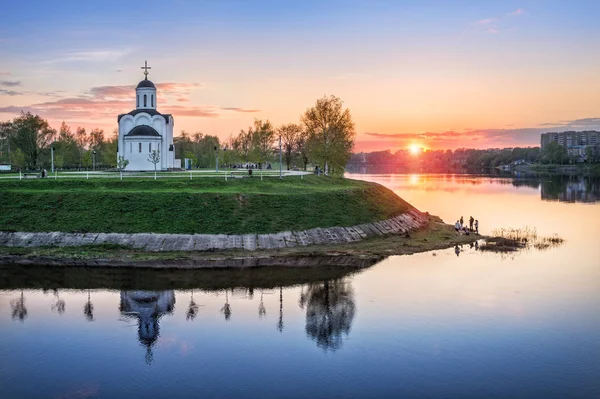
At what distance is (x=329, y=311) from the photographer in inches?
1326

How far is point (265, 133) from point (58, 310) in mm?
80288

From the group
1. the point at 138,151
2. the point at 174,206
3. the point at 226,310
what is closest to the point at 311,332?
the point at 226,310

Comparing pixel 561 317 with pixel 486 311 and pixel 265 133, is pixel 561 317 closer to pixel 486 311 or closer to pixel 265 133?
pixel 486 311

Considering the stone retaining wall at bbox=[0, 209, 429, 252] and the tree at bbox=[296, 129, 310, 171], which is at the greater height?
the tree at bbox=[296, 129, 310, 171]

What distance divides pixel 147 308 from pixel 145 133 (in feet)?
163

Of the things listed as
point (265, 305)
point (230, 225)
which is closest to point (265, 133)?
point (230, 225)

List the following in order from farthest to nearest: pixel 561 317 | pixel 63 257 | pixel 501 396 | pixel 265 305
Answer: pixel 63 257
pixel 265 305
pixel 561 317
pixel 501 396

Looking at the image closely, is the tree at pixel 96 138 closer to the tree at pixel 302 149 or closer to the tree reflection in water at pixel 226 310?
the tree at pixel 302 149

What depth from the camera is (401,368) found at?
83.0ft

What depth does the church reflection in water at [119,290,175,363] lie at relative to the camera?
29.9m

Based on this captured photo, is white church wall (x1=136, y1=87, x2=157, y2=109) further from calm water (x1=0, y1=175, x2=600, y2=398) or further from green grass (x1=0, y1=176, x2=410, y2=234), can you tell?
calm water (x1=0, y1=175, x2=600, y2=398)

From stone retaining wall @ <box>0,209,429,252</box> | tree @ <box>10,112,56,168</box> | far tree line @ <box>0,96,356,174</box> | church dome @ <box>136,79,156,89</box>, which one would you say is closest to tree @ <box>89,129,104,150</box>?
far tree line @ <box>0,96,356,174</box>

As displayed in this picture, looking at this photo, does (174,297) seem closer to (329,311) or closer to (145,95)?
(329,311)

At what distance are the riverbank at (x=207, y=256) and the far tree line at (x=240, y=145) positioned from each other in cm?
3381
